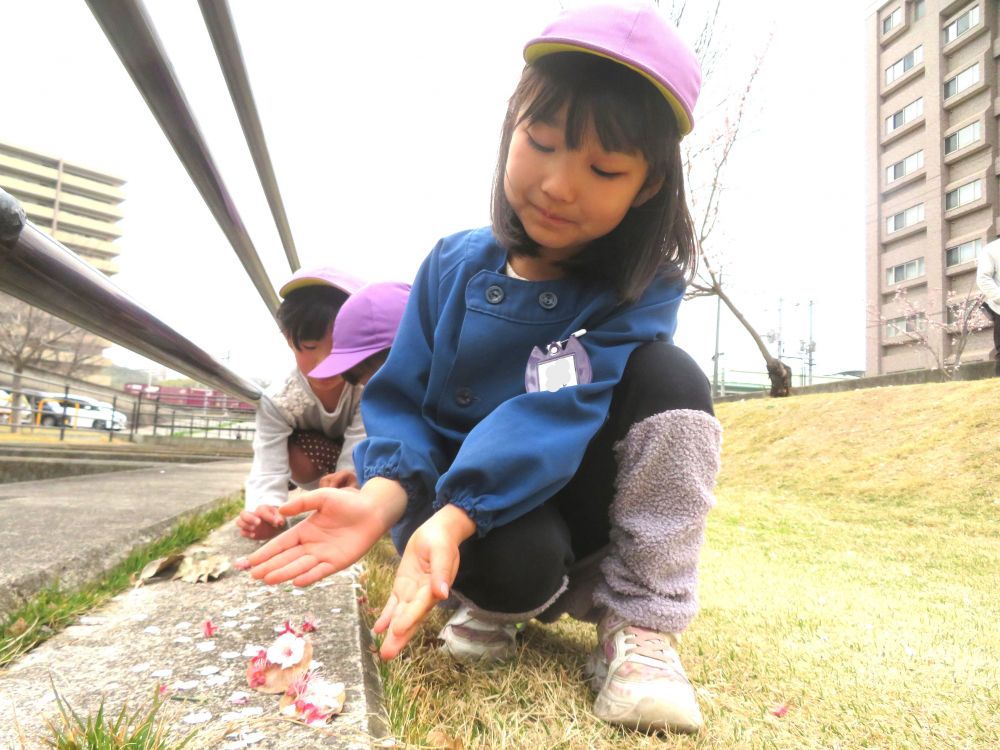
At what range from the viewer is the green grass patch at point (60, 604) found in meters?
0.85

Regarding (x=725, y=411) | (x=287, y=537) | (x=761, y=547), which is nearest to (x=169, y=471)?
(x=761, y=547)

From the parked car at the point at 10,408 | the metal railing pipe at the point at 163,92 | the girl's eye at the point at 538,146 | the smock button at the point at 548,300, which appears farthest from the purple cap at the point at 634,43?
the parked car at the point at 10,408

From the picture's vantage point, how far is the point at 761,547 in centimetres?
265

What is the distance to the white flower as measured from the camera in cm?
76

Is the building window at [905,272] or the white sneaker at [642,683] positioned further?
the building window at [905,272]

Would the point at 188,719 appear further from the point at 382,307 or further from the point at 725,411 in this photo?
the point at 725,411

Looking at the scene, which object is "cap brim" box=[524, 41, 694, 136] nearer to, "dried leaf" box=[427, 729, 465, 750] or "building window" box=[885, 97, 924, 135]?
"dried leaf" box=[427, 729, 465, 750]

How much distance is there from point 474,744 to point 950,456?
3.81 m

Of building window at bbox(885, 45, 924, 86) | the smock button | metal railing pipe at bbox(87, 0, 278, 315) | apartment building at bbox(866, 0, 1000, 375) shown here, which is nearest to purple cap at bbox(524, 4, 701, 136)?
the smock button

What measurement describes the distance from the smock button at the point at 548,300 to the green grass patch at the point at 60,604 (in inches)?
32.0

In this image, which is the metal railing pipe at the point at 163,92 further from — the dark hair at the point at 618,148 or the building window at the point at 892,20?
the building window at the point at 892,20

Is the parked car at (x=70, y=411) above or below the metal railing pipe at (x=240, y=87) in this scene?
below

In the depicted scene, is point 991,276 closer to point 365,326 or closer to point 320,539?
point 365,326

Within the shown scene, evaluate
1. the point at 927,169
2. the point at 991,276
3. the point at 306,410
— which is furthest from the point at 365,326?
the point at 927,169
